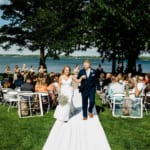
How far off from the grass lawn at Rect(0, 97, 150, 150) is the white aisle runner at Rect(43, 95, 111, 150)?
0.21m

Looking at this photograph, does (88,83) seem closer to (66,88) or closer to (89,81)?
(89,81)

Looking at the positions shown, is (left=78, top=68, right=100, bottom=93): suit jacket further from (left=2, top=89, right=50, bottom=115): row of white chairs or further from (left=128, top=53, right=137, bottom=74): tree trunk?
(left=128, top=53, right=137, bottom=74): tree trunk

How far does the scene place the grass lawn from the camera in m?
10.9

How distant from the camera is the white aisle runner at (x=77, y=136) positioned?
10.5 meters

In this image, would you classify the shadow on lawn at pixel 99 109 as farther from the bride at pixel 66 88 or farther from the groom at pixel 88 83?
the bride at pixel 66 88

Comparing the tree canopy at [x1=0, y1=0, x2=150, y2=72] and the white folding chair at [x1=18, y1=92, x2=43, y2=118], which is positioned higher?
the tree canopy at [x1=0, y1=0, x2=150, y2=72]

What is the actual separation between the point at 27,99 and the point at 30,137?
4176mm

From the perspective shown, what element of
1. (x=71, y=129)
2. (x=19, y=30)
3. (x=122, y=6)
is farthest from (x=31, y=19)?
(x=71, y=129)

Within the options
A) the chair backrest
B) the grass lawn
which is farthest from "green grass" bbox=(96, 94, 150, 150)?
the chair backrest

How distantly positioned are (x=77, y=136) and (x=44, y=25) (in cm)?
3324

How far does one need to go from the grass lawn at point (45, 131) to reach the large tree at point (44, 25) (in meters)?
21.2

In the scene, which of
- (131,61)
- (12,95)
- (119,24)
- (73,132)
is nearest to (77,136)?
(73,132)

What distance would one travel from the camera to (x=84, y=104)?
1445 cm

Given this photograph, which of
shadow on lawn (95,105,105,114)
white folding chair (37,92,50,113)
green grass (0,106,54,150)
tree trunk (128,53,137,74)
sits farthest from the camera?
tree trunk (128,53,137,74)
